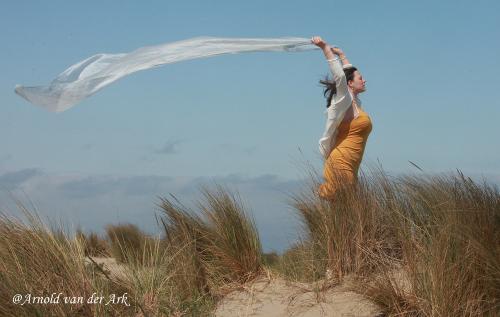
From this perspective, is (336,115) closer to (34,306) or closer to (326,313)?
(326,313)

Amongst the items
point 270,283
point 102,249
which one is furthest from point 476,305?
point 102,249

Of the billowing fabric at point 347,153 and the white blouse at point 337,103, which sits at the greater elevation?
the white blouse at point 337,103

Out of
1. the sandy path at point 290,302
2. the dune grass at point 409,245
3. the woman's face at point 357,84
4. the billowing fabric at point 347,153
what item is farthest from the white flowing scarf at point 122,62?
the sandy path at point 290,302

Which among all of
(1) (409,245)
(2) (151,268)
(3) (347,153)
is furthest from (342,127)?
(2) (151,268)

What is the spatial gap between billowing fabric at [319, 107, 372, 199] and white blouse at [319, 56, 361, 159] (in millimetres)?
96

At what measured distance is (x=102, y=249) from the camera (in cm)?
1366

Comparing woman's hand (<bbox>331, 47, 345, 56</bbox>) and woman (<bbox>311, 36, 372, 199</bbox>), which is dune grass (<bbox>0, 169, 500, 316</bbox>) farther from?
woman's hand (<bbox>331, 47, 345, 56</bbox>)

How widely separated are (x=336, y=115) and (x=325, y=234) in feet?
3.69

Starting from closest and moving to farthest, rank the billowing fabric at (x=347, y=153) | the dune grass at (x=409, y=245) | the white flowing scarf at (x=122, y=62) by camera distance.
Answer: the dune grass at (x=409, y=245), the billowing fabric at (x=347, y=153), the white flowing scarf at (x=122, y=62)

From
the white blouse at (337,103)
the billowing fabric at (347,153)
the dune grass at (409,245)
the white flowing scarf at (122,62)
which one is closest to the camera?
the dune grass at (409,245)

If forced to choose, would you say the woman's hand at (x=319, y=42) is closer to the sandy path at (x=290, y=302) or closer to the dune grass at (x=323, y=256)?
the dune grass at (x=323, y=256)

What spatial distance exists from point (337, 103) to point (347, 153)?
490 millimetres

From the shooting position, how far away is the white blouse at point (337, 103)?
22.1 ft

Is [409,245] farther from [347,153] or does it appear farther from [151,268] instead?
[151,268]
